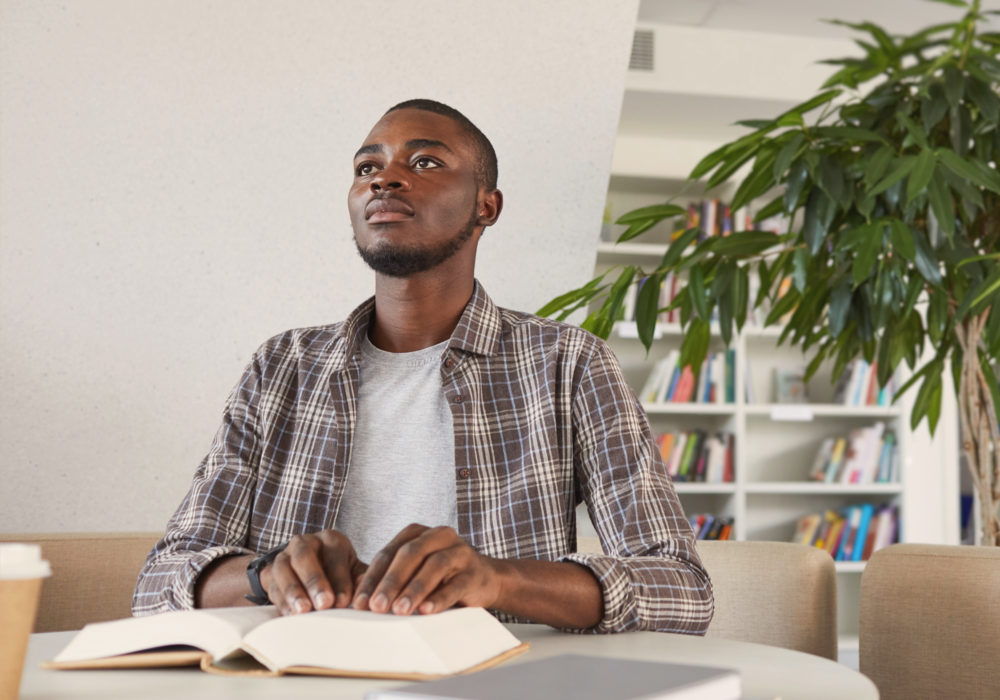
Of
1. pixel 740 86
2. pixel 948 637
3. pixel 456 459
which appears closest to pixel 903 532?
pixel 740 86

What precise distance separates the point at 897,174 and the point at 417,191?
81cm

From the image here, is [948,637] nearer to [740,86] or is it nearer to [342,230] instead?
[342,230]

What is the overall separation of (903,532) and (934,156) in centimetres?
320

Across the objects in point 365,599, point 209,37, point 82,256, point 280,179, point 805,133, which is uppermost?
point 209,37

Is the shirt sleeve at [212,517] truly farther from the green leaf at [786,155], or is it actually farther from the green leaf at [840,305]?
the green leaf at [840,305]

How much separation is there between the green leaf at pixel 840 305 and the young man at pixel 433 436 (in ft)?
2.47

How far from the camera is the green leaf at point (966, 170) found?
1.51 meters

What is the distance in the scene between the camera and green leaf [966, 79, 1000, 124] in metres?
1.64

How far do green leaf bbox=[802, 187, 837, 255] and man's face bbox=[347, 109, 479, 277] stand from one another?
705 millimetres

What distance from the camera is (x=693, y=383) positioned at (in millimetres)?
4184

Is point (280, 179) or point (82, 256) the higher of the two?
point (280, 179)

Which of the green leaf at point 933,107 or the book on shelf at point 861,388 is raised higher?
the green leaf at point 933,107

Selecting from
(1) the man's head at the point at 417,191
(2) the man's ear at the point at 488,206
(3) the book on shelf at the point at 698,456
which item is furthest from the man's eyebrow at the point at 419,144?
(3) the book on shelf at the point at 698,456

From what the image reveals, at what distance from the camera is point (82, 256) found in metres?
1.68
